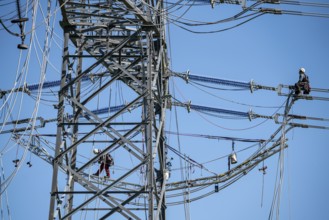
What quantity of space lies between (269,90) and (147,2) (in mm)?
9933

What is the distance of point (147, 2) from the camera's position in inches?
770

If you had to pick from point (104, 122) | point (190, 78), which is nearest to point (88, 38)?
point (104, 122)

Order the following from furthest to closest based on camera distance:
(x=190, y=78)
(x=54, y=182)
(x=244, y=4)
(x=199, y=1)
→ 1. (x=190, y=78)
2. (x=199, y=1)
3. (x=244, y=4)
4. (x=54, y=182)

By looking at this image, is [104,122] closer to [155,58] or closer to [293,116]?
[155,58]

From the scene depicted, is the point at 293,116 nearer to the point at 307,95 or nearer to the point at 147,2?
the point at 307,95

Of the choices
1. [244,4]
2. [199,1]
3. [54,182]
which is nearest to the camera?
[54,182]

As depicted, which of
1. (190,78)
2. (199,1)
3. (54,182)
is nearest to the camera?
(54,182)

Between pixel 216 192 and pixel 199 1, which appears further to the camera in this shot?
pixel 216 192

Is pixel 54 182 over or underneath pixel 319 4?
underneath

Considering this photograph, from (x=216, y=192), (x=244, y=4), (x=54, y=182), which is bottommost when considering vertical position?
(x=54, y=182)

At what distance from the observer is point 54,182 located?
17.8 metres

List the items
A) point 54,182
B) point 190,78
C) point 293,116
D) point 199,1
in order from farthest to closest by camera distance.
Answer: point 190,78
point 293,116
point 199,1
point 54,182

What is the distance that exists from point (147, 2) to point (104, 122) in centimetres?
348

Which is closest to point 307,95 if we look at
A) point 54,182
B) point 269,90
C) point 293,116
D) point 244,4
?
point 293,116
